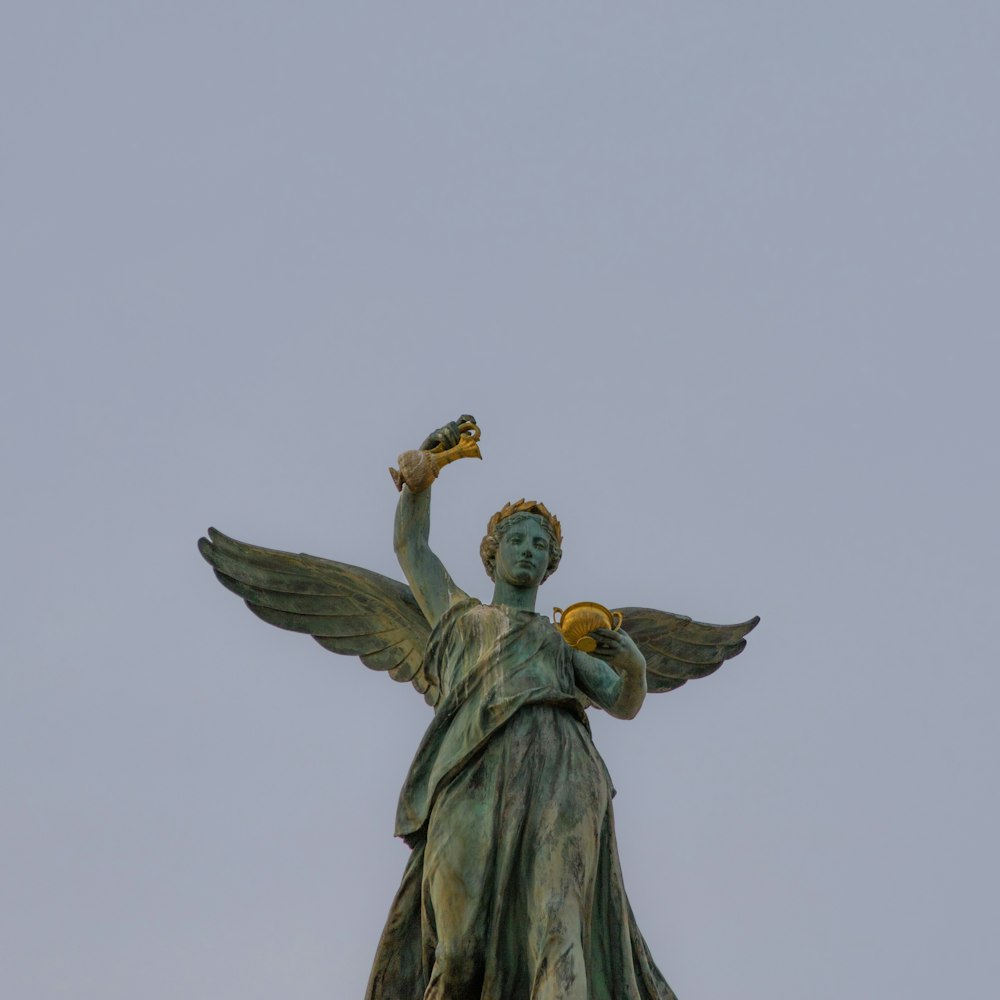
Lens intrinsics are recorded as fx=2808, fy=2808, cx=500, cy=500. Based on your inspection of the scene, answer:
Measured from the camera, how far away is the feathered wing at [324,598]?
17.4m

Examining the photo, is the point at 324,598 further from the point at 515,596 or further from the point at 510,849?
the point at 510,849

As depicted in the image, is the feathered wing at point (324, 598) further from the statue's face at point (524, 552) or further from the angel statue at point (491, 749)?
the statue's face at point (524, 552)

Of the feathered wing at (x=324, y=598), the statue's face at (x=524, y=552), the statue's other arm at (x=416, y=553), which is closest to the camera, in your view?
the statue's face at (x=524, y=552)

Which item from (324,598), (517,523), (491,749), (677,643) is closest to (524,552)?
(517,523)

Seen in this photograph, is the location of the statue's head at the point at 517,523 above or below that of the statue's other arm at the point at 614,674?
above

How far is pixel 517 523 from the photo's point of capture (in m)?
16.8

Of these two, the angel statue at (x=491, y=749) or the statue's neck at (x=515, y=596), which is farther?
the statue's neck at (x=515, y=596)

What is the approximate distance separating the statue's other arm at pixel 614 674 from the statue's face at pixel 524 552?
54 cm

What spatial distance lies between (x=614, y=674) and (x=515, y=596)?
2.49 feet

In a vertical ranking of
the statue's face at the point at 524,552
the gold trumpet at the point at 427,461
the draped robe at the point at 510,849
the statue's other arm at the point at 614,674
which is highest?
the gold trumpet at the point at 427,461

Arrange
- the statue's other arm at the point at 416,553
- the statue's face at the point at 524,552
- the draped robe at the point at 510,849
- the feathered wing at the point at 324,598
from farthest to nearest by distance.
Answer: the feathered wing at the point at 324,598, the statue's other arm at the point at 416,553, the statue's face at the point at 524,552, the draped robe at the point at 510,849

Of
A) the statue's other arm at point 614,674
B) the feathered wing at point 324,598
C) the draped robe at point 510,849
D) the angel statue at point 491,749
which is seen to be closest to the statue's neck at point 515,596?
the angel statue at point 491,749

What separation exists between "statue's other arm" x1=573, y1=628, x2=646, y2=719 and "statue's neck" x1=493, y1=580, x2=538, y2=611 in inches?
16.4

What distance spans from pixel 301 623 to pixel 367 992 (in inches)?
104
